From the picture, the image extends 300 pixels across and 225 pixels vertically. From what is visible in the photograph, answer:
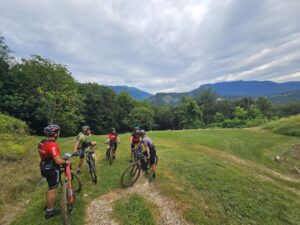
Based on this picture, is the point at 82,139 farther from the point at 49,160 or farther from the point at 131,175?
the point at 49,160

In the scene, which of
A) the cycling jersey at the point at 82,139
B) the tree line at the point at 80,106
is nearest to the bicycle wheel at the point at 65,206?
the cycling jersey at the point at 82,139

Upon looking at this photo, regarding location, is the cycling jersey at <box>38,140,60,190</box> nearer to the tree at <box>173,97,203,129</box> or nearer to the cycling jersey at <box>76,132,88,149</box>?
the cycling jersey at <box>76,132,88,149</box>

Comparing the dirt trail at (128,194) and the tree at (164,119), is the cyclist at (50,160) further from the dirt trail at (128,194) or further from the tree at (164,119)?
the tree at (164,119)

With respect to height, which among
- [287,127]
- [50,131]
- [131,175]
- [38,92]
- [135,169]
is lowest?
[287,127]

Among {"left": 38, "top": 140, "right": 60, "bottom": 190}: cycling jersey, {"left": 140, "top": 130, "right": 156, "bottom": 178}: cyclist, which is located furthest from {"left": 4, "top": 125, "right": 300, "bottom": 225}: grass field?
{"left": 38, "top": 140, "right": 60, "bottom": 190}: cycling jersey

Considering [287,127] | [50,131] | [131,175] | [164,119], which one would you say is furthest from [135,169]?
[164,119]

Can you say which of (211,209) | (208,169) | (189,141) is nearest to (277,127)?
(189,141)

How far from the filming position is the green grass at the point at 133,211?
543 cm

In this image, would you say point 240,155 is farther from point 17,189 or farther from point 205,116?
point 205,116

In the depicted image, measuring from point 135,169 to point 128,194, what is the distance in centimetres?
111

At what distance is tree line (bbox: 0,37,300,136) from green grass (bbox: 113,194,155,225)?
24.3 m

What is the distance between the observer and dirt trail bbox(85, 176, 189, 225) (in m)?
5.46

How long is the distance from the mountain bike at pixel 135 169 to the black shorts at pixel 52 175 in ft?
9.29

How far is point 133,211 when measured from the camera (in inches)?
231
